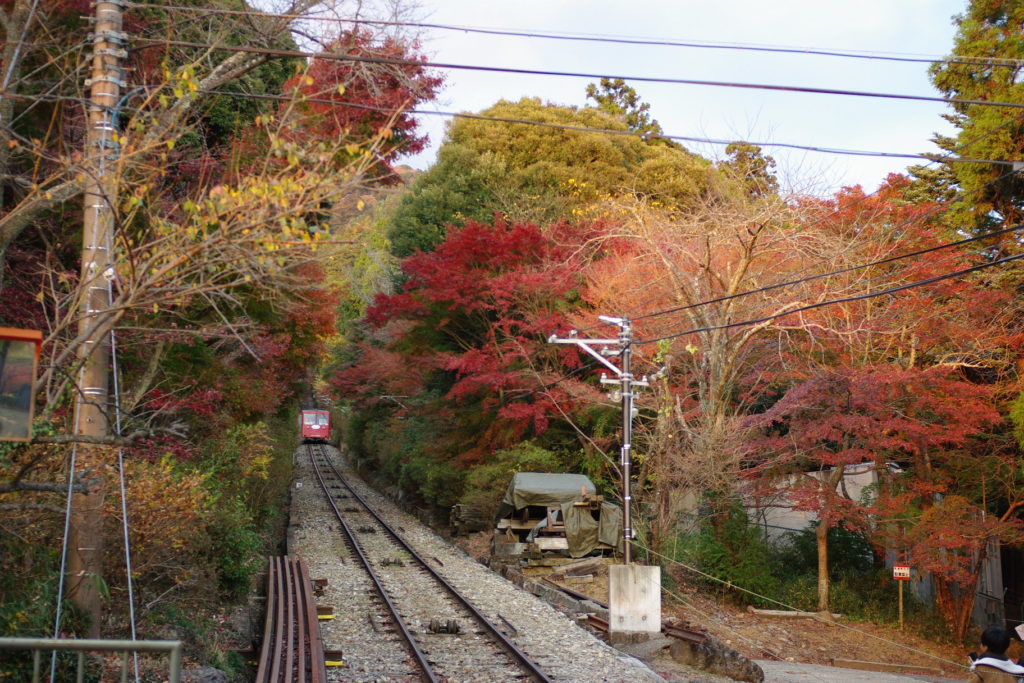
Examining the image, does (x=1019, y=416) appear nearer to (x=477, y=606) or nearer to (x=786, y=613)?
(x=786, y=613)

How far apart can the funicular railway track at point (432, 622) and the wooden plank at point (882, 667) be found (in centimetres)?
675

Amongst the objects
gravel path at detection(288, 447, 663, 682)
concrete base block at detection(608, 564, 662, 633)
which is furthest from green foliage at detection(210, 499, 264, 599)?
concrete base block at detection(608, 564, 662, 633)

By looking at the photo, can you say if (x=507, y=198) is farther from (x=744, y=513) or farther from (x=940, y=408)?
(x=940, y=408)

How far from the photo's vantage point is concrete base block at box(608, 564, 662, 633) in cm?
1444

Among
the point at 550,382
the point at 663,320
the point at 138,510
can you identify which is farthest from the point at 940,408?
the point at 138,510

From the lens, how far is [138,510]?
9.31 m

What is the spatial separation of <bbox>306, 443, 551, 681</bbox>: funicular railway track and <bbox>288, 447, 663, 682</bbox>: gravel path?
0.71 feet

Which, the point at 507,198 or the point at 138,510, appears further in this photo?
the point at 507,198

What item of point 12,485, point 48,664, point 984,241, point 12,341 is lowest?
point 48,664

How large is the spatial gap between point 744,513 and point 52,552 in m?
15.4

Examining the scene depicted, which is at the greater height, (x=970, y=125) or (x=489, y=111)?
(x=489, y=111)

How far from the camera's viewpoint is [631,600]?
1450cm

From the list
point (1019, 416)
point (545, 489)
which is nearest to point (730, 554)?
point (545, 489)

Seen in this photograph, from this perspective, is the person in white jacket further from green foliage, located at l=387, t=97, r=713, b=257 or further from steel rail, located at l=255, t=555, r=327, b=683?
green foliage, located at l=387, t=97, r=713, b=257
